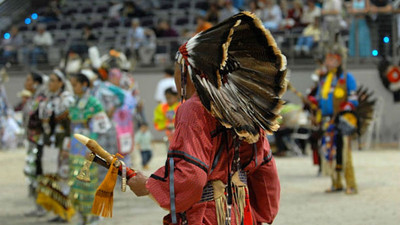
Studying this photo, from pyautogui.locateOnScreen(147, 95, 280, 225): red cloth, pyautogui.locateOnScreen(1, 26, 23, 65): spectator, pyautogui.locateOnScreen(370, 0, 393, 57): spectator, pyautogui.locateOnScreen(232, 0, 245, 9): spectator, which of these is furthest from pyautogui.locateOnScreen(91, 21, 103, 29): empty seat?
pyautogui.locateOnScreen(147, 95, 280, 225): red cloth

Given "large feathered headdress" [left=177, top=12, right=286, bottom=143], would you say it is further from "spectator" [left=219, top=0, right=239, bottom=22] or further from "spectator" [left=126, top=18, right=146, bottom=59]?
"spectator" [left=126, top=18, right=146, bottom=59]

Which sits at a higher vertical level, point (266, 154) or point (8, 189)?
point (266, 154)

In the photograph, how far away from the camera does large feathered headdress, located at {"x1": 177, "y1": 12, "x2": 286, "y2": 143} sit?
2.99 meters

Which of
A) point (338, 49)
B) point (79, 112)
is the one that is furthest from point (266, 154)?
point (338, 49)

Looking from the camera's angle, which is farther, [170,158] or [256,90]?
[256,90]

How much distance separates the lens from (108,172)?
3.04 meters

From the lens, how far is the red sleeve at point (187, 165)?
112 inches

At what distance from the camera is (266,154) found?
3.29m

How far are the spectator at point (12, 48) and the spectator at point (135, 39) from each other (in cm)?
337

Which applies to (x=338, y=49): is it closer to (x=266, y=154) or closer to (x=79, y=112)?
(x=79, y=112)

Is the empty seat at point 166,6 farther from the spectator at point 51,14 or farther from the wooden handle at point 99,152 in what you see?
the wooden handle at point 99,152

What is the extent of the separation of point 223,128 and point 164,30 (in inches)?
564

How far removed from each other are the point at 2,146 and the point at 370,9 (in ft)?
29.3

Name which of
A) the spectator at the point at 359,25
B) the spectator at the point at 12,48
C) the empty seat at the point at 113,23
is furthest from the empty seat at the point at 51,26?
the spectator at the point at 359,25
